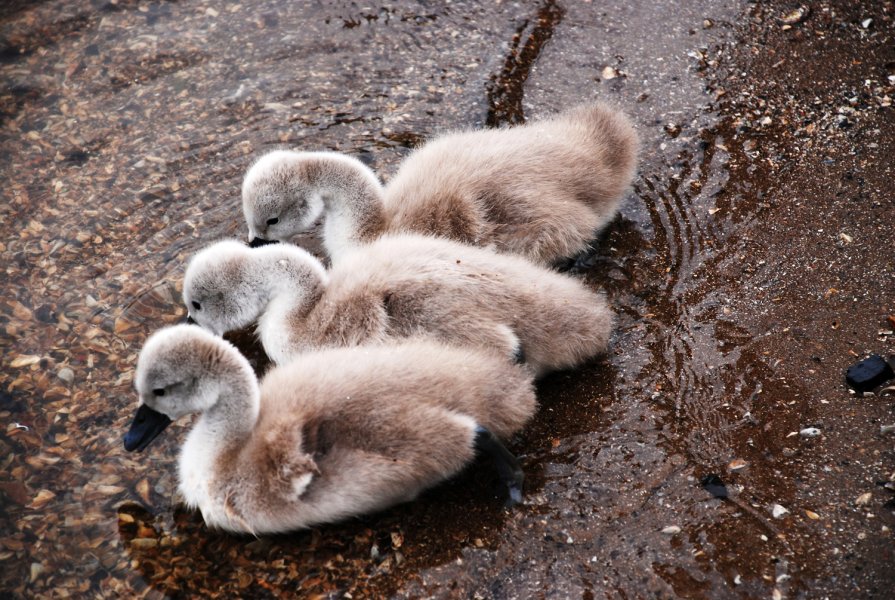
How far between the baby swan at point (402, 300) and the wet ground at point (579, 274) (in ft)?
1.19

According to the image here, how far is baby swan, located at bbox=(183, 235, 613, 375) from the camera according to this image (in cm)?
419

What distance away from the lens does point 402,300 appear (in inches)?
166

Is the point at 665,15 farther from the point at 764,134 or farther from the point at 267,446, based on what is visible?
the point at 267,446

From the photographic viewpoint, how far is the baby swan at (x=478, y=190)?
482 centimetres

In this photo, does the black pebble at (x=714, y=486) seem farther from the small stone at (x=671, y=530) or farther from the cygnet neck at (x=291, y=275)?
the cygnet neck at (x=291, y=275)

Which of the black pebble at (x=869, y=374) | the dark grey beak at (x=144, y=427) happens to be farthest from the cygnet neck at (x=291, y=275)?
the black pebble at (x=869, y=374)

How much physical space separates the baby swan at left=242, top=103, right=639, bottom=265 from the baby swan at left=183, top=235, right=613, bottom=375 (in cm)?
29

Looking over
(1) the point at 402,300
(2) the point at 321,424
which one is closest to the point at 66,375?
(2) the point at 321,424

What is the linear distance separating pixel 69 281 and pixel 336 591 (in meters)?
2.68

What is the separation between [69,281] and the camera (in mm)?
5137

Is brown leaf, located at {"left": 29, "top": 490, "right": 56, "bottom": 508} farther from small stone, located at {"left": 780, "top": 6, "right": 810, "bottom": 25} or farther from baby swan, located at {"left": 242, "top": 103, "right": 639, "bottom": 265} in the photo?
small stone, located at {"left": 780, "top": 6, "right": 810, "bottom": 25}

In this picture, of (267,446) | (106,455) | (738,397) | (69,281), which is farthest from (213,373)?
(738,397)

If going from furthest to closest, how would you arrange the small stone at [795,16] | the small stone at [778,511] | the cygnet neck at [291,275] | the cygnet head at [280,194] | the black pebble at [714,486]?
the small stone at [795,16] < the cygnet head at [280,194] < the cygnet neck at [291,275] < the black pebble at [714,486] < the small stone at [778,511]

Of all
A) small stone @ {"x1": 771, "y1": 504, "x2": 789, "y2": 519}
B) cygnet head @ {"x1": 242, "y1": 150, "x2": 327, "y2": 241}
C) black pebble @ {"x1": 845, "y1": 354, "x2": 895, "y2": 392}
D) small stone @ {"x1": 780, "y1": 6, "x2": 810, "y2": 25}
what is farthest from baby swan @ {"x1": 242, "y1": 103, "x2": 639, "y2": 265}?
small stone @ {"x1": 780, "y1": 6, "x2": 810, "y2": 25}
